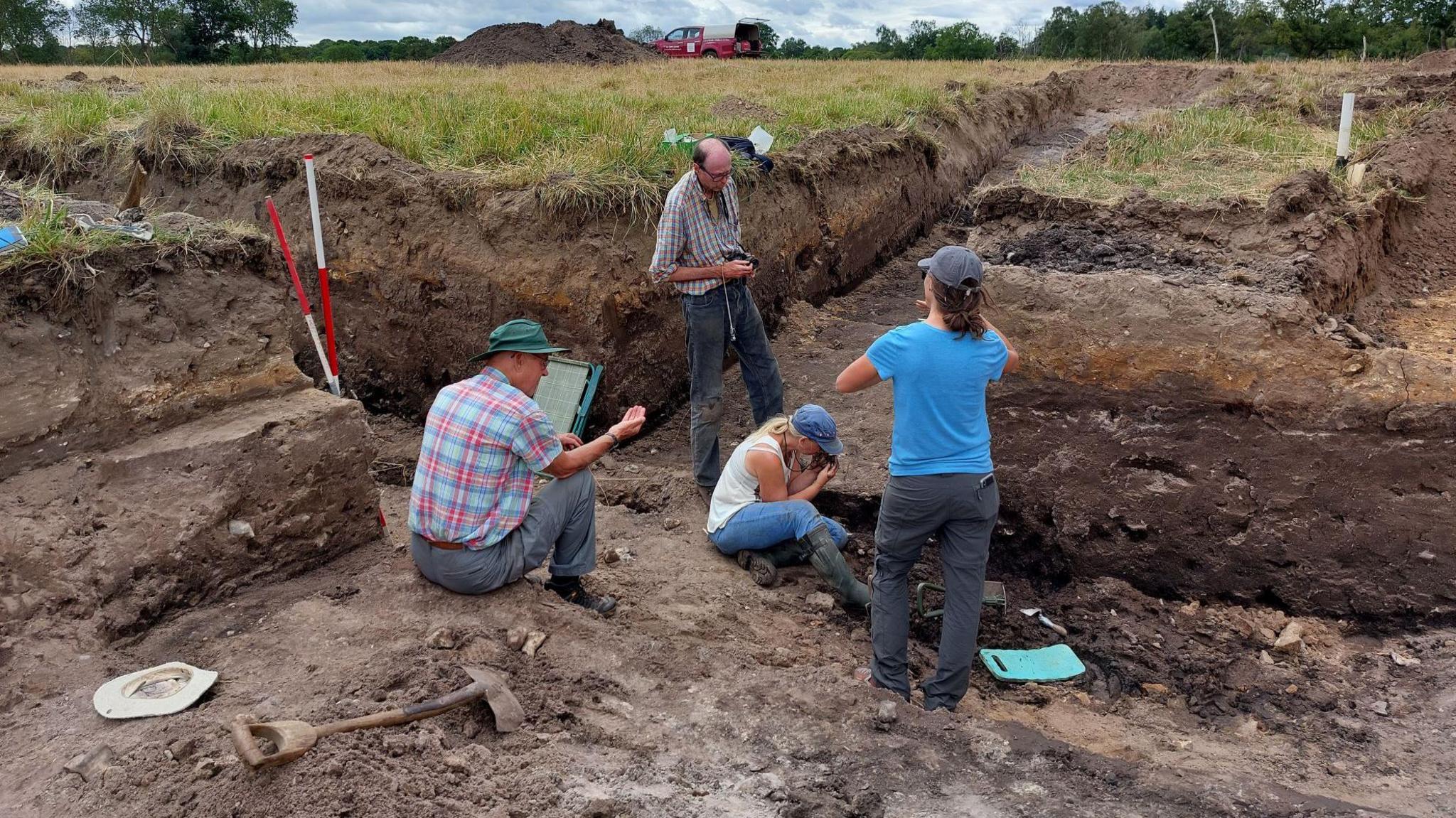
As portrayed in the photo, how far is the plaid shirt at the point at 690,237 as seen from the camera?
543 centimetres

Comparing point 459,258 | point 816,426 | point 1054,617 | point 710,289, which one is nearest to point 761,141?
point 710,289

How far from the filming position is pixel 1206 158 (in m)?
7.00

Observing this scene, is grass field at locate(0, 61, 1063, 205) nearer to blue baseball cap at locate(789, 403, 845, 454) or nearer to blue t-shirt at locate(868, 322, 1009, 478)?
blue baseball cap at locate(789, 403, 845, 454)

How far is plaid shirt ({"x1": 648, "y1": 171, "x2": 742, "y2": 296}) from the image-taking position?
5430 mm

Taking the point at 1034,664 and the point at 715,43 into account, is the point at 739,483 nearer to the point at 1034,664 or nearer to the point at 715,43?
the point at 1034,664

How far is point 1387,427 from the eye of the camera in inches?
174

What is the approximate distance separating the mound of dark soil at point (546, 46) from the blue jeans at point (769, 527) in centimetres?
2059

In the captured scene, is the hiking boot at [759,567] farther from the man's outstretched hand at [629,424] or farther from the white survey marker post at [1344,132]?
the white survey marker post at [1344,132]

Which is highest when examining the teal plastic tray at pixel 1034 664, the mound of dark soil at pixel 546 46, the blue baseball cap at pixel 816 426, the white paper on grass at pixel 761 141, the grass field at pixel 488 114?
the mound of dark soil at pixel 546 46

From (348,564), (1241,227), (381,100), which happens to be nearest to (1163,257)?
(1241,227)

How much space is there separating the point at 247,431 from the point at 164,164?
507cm

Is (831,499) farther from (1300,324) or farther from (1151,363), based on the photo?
(1300,324)

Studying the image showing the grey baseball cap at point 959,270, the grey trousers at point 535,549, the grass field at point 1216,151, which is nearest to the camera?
the grey baseball cap at point 959,270

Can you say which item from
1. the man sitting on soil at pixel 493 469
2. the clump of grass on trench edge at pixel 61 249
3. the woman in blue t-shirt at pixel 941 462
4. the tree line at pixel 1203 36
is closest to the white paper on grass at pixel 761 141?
the man sitting on soil at pixel 493 469
